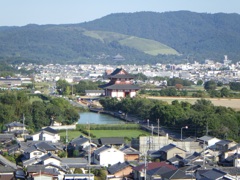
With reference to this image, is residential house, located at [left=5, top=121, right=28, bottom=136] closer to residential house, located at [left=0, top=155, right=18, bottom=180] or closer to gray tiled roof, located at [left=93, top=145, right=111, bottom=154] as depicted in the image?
gray tiled roof, located at [left=93, top=145, right=111, bottom=154]

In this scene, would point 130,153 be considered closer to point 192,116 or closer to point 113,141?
point 113,141

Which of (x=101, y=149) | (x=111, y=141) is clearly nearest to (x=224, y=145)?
(x=101, y=149)

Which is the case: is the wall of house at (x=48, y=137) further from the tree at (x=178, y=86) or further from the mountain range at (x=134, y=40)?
the mountain range at (x=134, y=40)

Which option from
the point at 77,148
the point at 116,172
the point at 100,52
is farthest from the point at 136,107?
the point at 100,52

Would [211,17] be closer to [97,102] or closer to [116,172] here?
[97,102]

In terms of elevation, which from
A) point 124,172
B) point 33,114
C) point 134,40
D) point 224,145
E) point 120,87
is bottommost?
point 124,172

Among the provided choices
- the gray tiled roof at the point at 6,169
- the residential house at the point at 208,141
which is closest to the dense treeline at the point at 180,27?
the residential house at the point at 208,141
